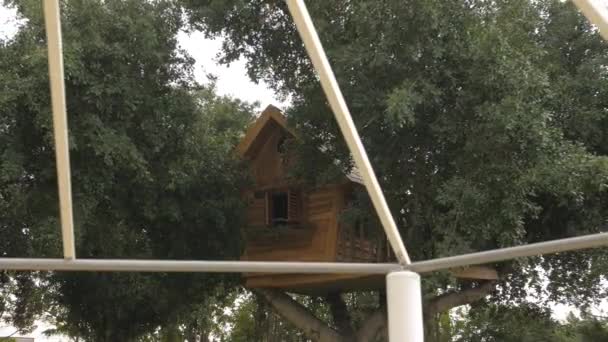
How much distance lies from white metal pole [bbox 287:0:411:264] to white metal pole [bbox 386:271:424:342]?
14cm

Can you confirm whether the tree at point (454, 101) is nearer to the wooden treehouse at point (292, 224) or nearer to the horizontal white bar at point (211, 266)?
the wooden treehouse at point (292, 224)

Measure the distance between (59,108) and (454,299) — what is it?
10320mm

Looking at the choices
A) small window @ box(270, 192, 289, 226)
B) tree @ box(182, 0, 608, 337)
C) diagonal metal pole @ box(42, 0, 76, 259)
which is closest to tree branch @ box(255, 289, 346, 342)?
small window @ box(270, 192, 289, 226)

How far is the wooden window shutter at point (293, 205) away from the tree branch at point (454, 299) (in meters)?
2.80

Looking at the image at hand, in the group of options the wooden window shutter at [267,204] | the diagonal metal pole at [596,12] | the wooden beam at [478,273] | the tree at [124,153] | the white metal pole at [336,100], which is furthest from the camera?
the wooden window shutter at [267,204]

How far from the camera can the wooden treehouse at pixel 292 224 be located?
11734 millimetres

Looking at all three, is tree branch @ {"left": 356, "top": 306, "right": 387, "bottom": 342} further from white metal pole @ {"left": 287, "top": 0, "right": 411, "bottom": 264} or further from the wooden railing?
white metal pole @ {"left": 287, "top": 0, "right": 411, "bottom": 264}

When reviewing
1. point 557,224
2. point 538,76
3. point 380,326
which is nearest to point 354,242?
point 380,326

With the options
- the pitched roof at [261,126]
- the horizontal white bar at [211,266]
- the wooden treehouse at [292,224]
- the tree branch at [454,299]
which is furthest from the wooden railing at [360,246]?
the horizontal white bar at [211,266]

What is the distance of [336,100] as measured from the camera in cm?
370

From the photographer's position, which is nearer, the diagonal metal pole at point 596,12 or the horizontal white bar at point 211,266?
the diagonal metal pole at point 596,12

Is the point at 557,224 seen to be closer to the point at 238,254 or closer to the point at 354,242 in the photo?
the point at 354,242

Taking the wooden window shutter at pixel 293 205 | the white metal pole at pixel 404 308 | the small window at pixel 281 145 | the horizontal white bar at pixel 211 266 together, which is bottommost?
the white metal pole at pixel 404 308

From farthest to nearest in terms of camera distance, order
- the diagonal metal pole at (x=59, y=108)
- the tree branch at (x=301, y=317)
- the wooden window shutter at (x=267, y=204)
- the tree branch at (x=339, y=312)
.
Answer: the tree branch at (x=339, y=312), the tree branch at (x=301, y=317), the wooden window shutter at (x=267, y=204), the diagonal metal pole at (x=59, y=108)
